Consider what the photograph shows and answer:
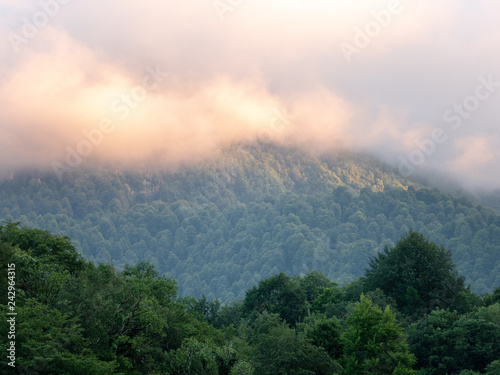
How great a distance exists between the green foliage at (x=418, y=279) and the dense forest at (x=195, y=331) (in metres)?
0.18

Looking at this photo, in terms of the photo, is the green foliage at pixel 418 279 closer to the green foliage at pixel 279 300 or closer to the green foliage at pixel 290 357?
the green foliage at pixel 279 300

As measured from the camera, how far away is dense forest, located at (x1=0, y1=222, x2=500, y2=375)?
4416 cm

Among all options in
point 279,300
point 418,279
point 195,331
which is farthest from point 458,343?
point 279,300

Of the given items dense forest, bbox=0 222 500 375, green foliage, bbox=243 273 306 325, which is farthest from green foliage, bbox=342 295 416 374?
green foliage, bbox=243 273 306 325

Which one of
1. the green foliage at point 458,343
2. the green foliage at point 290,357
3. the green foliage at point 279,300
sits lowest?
the green foliage at point 290,357

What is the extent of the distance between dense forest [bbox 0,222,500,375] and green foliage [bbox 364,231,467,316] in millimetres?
179

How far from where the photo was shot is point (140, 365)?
165 feet

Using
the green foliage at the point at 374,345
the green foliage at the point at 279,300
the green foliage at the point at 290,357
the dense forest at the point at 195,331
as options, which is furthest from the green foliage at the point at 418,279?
the green foliage at the point at 290,357

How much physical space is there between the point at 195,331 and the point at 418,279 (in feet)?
129

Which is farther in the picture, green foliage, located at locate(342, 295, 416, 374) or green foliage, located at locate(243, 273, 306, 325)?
green foliage, located at locate(243, 273, 306, 325)

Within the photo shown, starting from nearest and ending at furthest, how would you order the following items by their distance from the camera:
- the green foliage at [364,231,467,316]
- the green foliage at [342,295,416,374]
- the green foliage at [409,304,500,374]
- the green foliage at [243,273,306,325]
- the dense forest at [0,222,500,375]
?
1. the dense forest at [0,222,500,375]
2. the green foliage at [342,295,416,374]
3. the green foliage at [409,304,500,374]
4. the green foliage at [364,231,467,316]
5. the green foliage at [243,273,306,325]

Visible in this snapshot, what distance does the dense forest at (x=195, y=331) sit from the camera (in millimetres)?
44156

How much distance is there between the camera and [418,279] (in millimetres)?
87875

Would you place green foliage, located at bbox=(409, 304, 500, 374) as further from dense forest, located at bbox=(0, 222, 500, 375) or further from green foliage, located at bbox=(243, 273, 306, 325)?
green foliage, located at bbox=(243, 273, 306, 325)
